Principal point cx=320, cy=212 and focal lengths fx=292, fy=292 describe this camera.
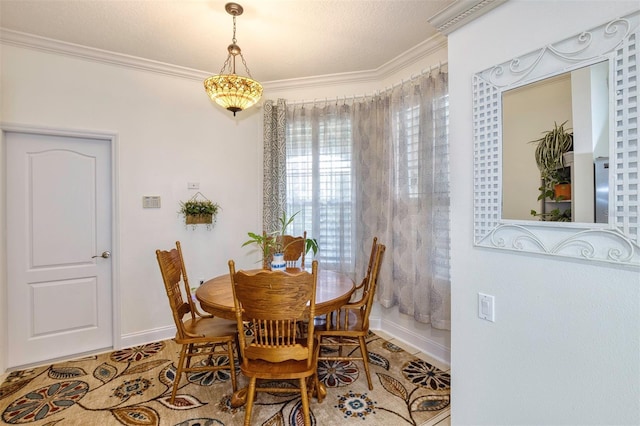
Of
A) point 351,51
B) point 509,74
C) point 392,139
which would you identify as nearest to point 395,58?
point 351,51

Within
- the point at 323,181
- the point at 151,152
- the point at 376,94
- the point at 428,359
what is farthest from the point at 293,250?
the point at 376,94

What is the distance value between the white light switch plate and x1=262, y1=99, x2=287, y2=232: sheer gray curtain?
93.9 inches

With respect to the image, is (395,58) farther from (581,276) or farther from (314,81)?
(581,276)

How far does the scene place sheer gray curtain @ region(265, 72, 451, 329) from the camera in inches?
102

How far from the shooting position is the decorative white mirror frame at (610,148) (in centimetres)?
99

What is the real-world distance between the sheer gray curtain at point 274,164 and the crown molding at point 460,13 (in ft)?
7.12

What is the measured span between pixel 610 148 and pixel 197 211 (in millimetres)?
3178

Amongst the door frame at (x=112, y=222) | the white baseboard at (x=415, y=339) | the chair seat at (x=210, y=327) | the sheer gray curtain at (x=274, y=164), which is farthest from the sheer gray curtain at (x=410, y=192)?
the door frame at (x=112, y=222)

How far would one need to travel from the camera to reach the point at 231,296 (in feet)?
6.57

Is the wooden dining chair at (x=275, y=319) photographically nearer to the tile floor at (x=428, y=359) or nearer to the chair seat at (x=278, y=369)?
the chair seat at (x=278, y=369)

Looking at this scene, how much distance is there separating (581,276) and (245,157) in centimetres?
323

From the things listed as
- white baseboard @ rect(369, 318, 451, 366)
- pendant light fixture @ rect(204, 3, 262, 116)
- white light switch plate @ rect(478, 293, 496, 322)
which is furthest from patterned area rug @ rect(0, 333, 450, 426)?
pendant light fixture @ rect(204, 3, 262, 116)

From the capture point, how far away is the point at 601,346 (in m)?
1.07

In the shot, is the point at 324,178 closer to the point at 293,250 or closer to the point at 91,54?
the point at 293,250
